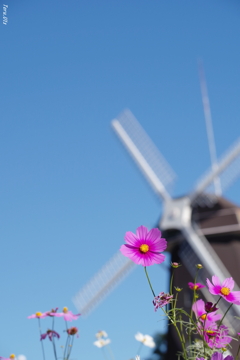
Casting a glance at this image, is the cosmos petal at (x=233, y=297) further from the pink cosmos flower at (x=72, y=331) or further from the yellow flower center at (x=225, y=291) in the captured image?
the pink cosmos flower at (x=72, y=331)

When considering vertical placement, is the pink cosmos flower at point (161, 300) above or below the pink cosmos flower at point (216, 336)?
above

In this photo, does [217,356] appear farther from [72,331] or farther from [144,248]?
[72,331]

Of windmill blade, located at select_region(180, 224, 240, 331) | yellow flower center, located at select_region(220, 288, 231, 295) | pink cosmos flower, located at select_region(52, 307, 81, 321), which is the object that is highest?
windmill blade, located at select_region(180, 224, 240, 331)

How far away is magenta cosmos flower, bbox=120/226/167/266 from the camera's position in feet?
4.33

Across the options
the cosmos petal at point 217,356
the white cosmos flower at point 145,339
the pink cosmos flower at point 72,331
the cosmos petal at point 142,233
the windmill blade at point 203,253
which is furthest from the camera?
the windmill blade at point 203,253

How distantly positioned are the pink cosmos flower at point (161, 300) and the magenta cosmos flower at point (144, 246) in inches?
4.0

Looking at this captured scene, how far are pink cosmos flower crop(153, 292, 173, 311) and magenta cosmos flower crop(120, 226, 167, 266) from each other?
10 centimetres

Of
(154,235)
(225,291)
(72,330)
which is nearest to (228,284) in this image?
(225,291)

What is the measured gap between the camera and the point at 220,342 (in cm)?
131

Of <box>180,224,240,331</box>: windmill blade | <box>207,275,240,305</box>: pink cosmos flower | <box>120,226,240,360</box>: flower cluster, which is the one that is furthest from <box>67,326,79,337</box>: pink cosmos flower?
<box>180,224,240,331</box>: windmill blade

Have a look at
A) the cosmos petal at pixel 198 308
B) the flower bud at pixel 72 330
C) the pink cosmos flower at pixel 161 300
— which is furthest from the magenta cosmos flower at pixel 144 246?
the flower bud at pixel 72 330

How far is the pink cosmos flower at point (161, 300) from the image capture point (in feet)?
4.13

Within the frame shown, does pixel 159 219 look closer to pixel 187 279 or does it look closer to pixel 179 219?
pixel 179 219

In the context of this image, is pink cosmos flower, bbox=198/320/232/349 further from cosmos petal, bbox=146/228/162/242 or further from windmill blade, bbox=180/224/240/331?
windmill blade, bbox=180/224/240/331
